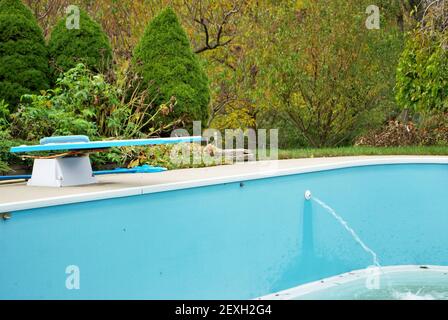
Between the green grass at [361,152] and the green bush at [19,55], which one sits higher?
the green bush at [19,55]

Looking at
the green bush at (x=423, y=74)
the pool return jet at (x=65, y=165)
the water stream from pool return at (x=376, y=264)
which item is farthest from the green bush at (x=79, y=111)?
the green bush at (x=423, y=74)

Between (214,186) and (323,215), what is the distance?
1552 millimetres

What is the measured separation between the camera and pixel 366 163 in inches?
323

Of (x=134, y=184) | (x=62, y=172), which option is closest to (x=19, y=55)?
(x=62, y=172)

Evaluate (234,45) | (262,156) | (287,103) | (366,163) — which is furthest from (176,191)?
(234,45)

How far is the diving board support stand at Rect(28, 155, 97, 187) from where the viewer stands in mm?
6930

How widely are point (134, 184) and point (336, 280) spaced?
2402 millimetres

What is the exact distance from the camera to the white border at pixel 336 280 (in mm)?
7156

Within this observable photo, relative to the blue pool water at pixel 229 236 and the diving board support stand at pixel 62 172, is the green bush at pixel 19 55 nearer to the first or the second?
the diving board support stand at pixel 62 172

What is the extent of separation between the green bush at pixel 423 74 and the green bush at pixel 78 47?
4.44m

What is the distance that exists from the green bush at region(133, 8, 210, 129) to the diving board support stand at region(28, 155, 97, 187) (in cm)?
333

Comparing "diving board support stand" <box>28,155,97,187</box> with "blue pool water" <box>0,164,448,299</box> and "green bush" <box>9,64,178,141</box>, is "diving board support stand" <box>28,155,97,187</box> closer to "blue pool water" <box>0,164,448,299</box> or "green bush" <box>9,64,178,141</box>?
"blue pool water" <box>0,164,448,299</box>

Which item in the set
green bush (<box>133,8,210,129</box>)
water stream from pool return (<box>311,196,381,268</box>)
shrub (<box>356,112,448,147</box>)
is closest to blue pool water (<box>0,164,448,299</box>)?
water stream from pool return (<box>311,196,381,268</box>)

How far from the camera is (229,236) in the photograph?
6816 millimetres
